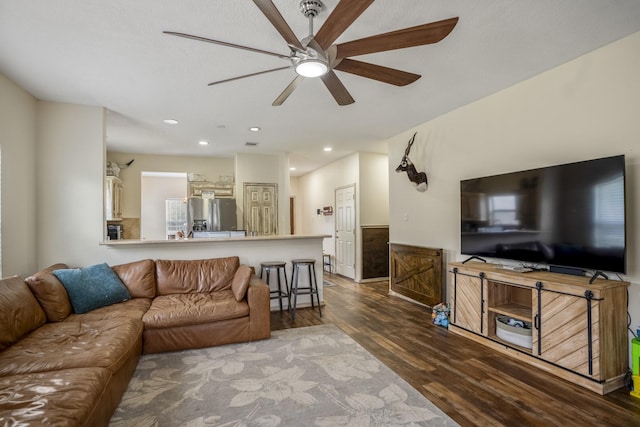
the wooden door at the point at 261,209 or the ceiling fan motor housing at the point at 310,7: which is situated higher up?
the ceiling fan motor housing at the point at 310,7

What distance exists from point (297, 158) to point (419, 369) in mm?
5528

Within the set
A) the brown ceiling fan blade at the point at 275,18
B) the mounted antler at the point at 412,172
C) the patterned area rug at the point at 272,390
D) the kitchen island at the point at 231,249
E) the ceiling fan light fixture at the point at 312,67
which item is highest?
the brown ceiling fan blade at the point at 275,18

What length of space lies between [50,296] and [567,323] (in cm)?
430

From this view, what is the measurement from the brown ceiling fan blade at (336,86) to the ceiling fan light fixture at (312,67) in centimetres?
12

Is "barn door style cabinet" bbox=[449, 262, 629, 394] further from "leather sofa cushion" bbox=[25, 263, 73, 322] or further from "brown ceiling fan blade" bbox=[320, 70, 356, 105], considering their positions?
"leather sofa cushion" bbox=[25, 263, 73, 322]

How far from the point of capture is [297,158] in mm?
7305

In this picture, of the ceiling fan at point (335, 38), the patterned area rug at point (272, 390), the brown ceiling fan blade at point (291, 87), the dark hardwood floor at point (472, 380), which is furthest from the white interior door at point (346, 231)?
the ceiling fan at point (335, 38)

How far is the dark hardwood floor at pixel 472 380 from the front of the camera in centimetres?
201

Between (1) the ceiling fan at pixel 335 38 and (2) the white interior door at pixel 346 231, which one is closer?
(1) the ceiling fan at pixel 335 38

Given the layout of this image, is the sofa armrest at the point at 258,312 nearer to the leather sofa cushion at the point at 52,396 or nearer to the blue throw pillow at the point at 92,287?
the blue throw pillow at the point at 92,287

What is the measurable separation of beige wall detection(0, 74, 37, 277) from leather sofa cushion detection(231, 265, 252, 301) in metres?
2.20

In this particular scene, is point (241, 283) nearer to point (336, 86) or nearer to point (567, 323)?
point (336, 86)

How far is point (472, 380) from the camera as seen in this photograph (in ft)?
8.06

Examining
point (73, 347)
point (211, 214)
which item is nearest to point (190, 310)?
point (73, 347)
